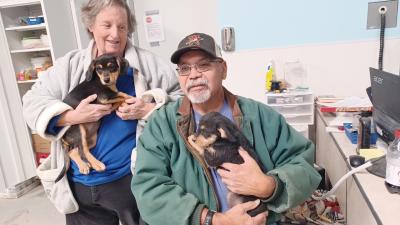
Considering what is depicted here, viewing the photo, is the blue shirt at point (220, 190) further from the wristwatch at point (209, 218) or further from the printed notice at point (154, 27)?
the printed notice at point (154, 27)

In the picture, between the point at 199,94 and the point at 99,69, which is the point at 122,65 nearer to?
the point at 99,69

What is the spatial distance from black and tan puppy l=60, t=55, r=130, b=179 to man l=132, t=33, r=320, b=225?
0.67 feet

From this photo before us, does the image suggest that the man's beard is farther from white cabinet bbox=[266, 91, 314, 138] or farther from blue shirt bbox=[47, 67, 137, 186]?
white cabinet bbox=[266, 91, 314, 138]

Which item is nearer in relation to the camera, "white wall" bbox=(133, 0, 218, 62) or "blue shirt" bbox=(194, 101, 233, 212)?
"blue shirt" bbox=(194, 101, 233, 212)

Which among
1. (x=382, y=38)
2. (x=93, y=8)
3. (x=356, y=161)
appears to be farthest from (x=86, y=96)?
(x=382, y=38)

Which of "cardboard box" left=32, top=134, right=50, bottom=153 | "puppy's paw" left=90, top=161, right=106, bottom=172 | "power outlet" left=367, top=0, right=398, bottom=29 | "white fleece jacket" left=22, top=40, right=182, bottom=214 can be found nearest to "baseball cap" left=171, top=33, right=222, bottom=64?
"white fleece jacket" left=22, top=40, right=182, bottom=214

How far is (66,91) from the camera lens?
4.01 feet

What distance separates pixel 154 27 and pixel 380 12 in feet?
6.60

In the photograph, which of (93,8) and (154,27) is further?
(154,27)

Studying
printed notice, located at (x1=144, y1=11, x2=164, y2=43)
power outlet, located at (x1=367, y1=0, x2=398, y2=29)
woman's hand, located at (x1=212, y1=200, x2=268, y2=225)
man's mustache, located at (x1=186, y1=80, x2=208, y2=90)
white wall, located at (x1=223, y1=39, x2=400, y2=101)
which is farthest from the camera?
printed notice, located at (x1=144, y1=11, x2=164, y2=43)

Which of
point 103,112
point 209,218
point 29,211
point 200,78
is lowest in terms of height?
point 29,211

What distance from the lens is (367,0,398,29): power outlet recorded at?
6.65ft

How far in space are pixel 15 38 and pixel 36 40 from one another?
0.21m

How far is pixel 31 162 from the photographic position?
2955mm
